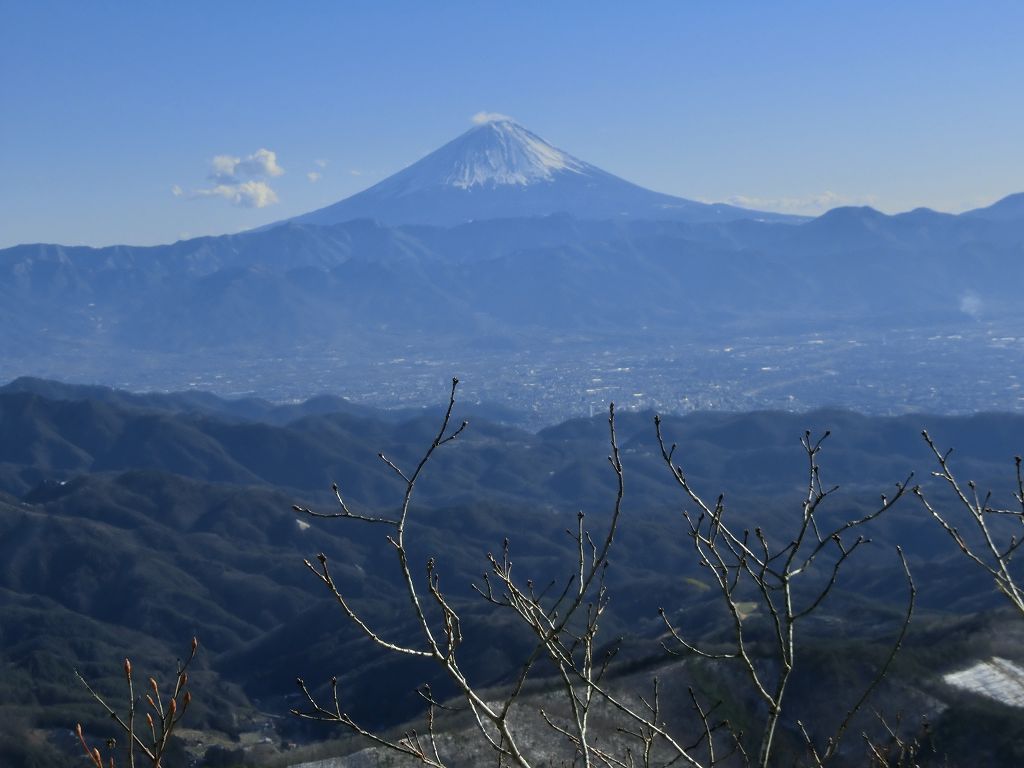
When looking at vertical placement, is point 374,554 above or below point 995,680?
below

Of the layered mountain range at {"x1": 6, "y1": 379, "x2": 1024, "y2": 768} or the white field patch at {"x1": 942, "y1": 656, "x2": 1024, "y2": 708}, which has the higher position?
the white field patch at {"x1": 942, "y1": 656, "x2": 1024, "y2": 708}

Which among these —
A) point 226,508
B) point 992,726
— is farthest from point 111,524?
point 992,726

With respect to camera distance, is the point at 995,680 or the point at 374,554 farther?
the point at 374,554

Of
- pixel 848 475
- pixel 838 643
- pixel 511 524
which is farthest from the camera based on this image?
pixel 848 475

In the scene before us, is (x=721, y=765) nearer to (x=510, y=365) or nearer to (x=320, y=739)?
(x=320, y=739)

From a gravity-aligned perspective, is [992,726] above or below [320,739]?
above

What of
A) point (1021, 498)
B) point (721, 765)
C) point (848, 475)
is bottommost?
point (848, 475)

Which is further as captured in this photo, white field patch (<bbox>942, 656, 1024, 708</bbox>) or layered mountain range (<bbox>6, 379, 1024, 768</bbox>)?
layered mountain range (<bbox>6, 379, 1024, 768</bbox>)

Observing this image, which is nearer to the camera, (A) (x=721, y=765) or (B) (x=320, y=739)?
(A) (x=721, y=765)

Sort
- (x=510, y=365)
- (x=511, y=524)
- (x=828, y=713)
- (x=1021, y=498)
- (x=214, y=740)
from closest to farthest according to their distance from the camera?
(x=1021, y=498), (x=828, y=713), (x=214, y=740), (x=511, y=524), (x=510, y=365)
